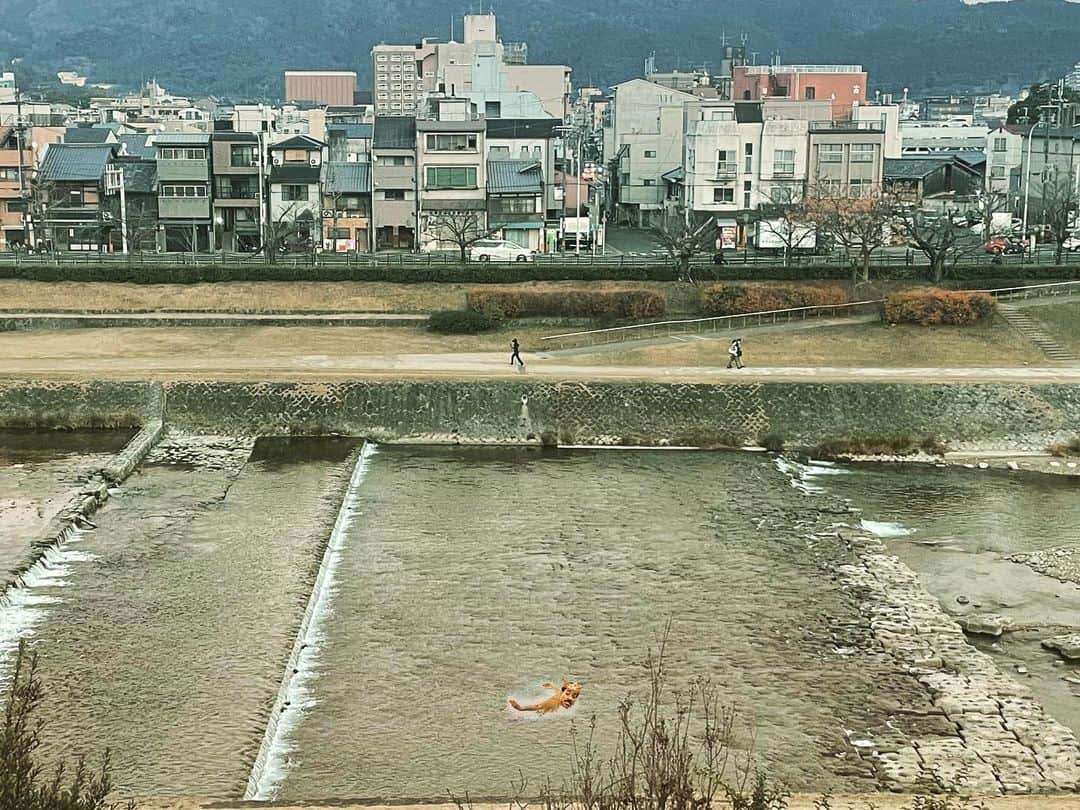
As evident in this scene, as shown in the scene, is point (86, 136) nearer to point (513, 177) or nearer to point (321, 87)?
point (513, 177)

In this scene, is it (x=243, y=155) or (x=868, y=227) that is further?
(x=243, y=155)

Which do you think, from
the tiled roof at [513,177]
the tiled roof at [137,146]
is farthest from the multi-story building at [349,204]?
the tiled roof at [137,146]

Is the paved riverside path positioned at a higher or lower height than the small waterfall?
higher

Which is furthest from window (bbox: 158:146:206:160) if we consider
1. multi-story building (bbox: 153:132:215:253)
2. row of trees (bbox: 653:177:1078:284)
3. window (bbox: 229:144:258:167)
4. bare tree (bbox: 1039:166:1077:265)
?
bare tree (bbox: 1039:166:1077:265)

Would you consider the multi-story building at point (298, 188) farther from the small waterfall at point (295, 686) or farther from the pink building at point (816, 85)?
the pink building at point (816, 85)

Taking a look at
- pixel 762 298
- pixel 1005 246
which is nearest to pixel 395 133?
pixel 762 298

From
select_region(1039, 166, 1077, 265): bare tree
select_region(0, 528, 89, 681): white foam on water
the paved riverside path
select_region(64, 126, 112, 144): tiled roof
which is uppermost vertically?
select_region(64, 126, 112, 144): tiled roof

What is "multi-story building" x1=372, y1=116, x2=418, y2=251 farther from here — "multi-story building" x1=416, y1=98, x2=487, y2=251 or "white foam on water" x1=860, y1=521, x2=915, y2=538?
"white foam on water" x1=860, y1=521, x2=915, y2=538
